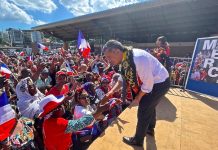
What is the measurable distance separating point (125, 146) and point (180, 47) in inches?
773

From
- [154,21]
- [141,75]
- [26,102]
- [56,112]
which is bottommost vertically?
[26,102]

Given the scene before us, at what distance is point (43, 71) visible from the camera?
591cm

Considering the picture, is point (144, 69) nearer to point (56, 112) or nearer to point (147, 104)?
point (147, 104)

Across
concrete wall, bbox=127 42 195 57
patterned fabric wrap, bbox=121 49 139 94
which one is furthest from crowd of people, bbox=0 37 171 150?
concrete wall, bbox=127 42 195 57

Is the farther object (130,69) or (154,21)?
(154,21)

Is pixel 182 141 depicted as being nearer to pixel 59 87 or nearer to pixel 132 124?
pixel 132 124

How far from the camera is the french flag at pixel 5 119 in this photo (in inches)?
79.6

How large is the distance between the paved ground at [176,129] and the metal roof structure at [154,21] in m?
10.9

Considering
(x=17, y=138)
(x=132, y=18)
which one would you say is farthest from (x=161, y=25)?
(x=17, y=138)

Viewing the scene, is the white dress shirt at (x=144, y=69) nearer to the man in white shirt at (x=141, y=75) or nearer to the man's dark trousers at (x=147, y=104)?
the man in white shirt at (x=141, y=75)

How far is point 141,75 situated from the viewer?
225 cm

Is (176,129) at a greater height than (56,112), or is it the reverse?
(56,112)

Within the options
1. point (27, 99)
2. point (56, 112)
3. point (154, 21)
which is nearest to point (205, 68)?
point (56, 112)

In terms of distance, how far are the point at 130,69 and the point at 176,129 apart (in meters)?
1.65
